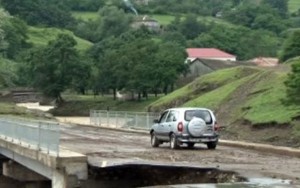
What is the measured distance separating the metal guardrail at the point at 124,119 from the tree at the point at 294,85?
16383 millimetres

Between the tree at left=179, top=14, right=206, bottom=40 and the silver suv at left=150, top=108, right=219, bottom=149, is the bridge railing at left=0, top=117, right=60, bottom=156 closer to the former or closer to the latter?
the silver suv at left=150, top=108, right=219, bottom=149

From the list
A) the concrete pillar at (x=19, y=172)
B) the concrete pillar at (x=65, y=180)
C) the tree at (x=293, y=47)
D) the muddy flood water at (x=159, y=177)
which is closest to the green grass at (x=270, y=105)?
the concrete pillar at (x=19, y=172)

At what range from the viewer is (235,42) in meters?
168

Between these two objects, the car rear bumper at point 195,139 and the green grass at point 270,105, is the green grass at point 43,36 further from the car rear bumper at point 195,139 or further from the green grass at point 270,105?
the car rear bumper at point 195,139

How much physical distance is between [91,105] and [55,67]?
9.11 meters

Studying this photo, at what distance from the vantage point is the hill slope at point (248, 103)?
35.0 m

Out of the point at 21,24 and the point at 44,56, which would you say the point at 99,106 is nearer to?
the point at 44,56

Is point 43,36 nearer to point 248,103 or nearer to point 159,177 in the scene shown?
point 248,103

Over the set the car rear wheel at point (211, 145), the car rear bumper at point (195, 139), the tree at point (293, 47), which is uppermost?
the tree at point (293, 47)

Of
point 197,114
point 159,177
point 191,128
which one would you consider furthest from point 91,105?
point 159,177

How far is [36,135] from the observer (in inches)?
869

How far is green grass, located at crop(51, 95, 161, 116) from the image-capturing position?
9681 centimetres

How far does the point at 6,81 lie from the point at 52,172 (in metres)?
79.3

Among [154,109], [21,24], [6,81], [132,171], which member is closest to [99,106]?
[6,81]
